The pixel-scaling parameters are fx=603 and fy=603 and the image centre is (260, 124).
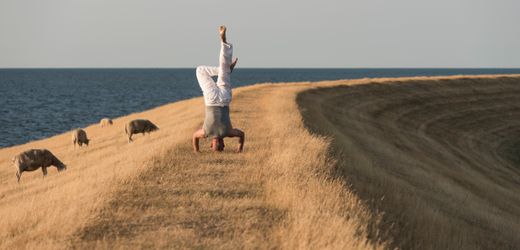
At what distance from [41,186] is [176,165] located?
5406mm

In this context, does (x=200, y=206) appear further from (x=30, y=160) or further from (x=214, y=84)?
(x=30, y=160)

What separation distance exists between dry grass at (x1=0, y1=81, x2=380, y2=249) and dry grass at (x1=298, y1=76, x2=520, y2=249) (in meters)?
1.25

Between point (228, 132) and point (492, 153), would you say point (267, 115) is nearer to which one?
point (228, 132)

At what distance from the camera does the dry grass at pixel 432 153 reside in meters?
14.4

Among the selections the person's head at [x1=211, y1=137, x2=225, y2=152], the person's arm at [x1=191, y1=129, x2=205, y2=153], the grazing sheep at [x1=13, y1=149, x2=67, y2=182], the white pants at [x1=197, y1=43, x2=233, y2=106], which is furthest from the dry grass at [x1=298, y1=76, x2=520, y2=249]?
the grazing sheep at [x1=13, y1=149, x2=67, y2=182]

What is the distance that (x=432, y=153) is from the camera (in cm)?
3612

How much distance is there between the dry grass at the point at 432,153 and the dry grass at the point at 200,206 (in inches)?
49.3

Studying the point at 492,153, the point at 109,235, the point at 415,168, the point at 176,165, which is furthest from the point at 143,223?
the point at 492,153

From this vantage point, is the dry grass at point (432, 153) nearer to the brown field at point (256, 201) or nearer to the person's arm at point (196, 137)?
the brown field at point (256, 201)

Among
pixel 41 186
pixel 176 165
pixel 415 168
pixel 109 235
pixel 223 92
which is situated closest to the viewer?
pixel 109 235

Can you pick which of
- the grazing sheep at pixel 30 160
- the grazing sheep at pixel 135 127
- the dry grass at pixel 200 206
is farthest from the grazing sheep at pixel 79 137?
the dry grass at pixel 200 206

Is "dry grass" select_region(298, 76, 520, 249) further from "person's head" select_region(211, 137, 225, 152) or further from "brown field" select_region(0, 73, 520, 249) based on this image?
"person's head" select_region(211, 137, 225, 152)

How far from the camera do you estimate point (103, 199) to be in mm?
12398

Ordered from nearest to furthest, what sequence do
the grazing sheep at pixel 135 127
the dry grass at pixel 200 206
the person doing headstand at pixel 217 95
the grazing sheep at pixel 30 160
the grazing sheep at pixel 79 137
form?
1. the dry grass at pixel 200 206
2. the person doing headstand at pixel 217 95
3. the grazing sheep at pixel 30 160
4. the grazing sheep at pixel 135 127
5. the grazing sheep at pixel 79 137
